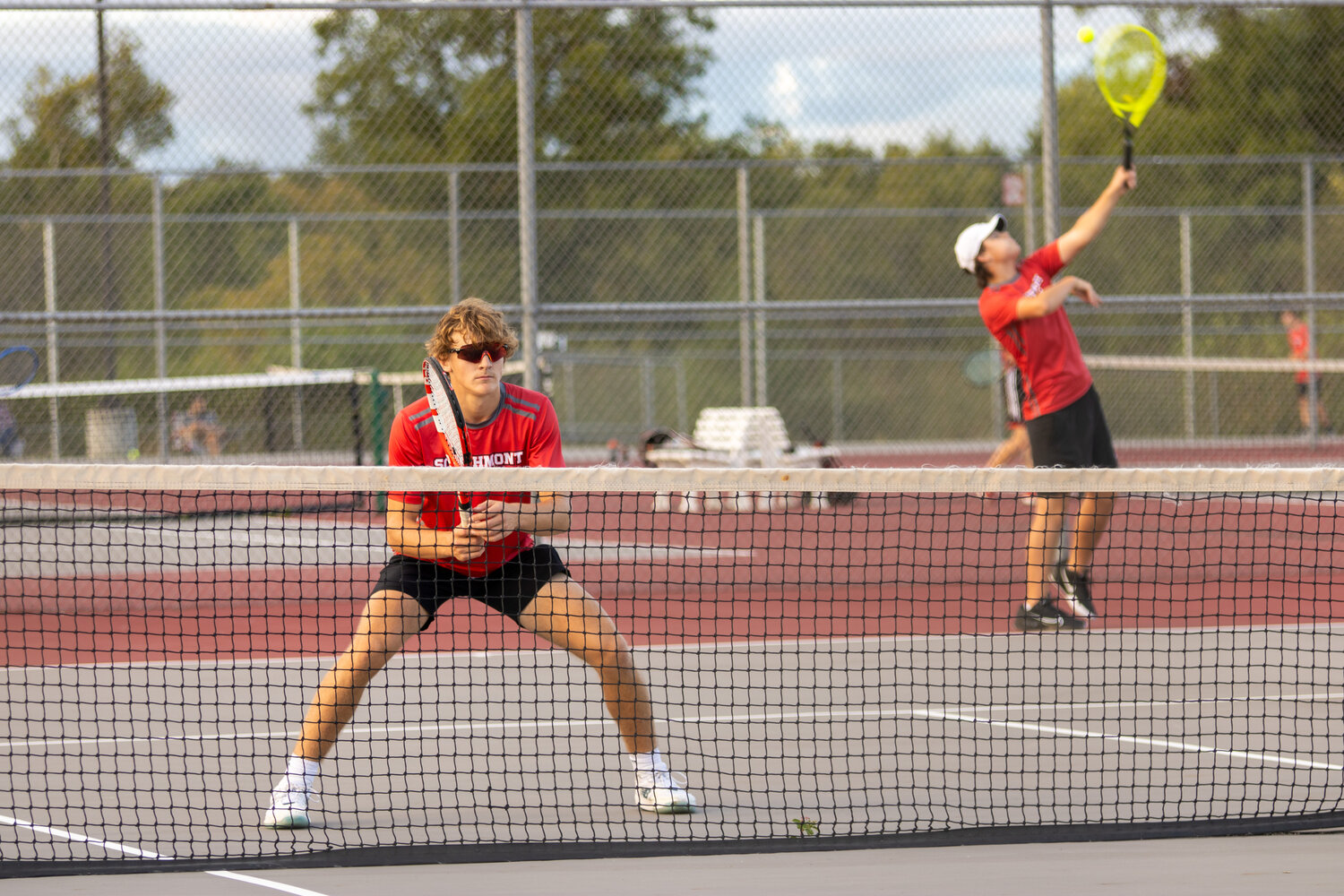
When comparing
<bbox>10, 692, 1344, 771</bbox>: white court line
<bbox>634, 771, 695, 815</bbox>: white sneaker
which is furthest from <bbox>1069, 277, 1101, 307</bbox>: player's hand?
<bbox>634, 771, 695, 815</bbox>: white sneaker

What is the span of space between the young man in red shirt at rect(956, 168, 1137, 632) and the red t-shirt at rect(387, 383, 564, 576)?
2637 millimetres

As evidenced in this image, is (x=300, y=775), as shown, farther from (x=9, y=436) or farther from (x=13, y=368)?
(x=9, y=436)

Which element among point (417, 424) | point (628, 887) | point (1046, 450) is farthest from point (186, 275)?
point (628, 887)

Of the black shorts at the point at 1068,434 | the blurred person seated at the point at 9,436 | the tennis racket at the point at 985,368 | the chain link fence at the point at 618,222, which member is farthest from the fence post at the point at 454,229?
the black shorts at the point at 1068,434

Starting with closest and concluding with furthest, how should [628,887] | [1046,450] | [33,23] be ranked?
[628,887] → [1046,450] → [33,23]

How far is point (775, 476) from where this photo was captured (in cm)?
350

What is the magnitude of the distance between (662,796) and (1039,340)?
123 inches

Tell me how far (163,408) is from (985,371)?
315 inches

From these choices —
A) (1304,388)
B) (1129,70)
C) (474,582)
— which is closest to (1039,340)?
(1129,70)

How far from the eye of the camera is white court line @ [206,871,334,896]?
297 cm

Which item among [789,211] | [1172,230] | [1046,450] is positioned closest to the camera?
[1046,450]

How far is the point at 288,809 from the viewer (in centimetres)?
342

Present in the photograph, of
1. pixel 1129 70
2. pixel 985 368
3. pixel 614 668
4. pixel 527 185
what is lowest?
pixel 614 668

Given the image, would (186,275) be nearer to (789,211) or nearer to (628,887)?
(789,211)
